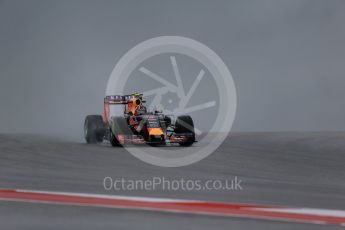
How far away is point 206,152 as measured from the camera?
16750 millimetres

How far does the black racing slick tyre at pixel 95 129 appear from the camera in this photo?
19.9m

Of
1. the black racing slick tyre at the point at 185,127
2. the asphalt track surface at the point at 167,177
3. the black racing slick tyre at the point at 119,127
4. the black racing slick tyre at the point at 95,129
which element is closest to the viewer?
the asphalt track surface at the point at 167,177

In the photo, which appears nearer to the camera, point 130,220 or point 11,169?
point 130,220

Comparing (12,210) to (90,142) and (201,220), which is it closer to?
(201,220)

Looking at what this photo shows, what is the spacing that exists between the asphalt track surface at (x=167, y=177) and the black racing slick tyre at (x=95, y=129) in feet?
5.70

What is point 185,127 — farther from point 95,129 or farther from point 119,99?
point 95,129

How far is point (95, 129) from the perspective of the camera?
65.3 feet

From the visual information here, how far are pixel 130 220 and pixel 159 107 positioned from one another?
41.5 ft

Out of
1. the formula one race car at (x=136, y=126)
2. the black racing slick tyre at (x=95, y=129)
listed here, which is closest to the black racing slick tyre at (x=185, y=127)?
the formula one race car at (x=136, y=126)

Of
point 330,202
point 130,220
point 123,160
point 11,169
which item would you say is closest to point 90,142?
point 123,160

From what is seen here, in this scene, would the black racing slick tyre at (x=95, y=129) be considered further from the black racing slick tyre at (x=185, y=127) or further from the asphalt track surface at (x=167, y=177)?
the black racing slick tyre at (x=185, y=127)

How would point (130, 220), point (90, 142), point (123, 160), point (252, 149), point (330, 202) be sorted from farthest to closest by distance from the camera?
point (90, 142), point (252, 149), point (123, 160), point (330, 202), point (130, 220)

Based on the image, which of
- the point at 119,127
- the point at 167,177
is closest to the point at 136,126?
the point at 119,127

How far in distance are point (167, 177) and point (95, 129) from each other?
30.6 feet
